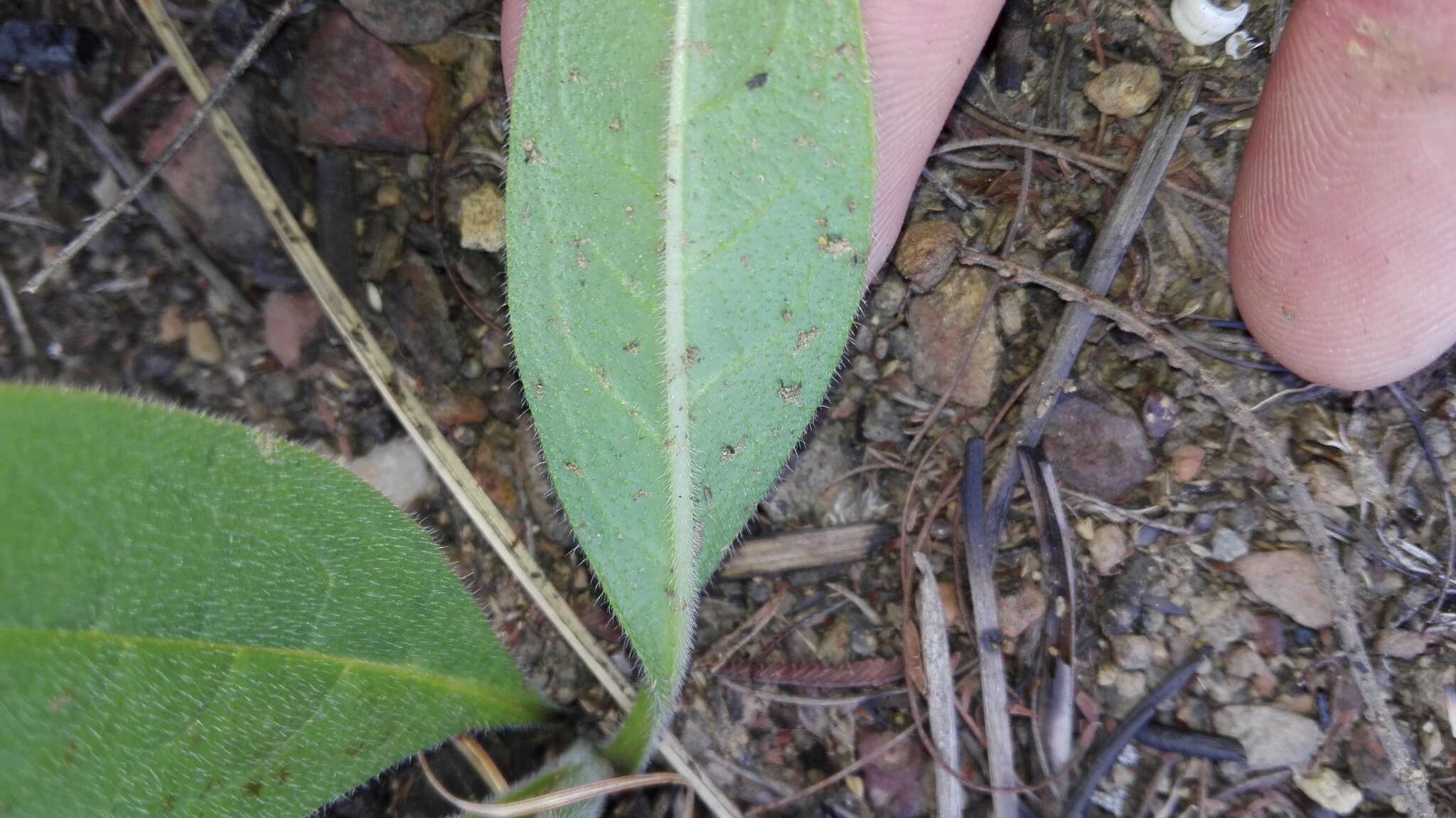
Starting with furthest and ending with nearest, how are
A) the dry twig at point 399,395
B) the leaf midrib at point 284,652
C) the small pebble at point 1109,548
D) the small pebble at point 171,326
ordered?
the small pebble at point 171,326 → the dry twig at point 399,395 → the small pebble at point 1109,548 → the leaf midrib at point 284,652

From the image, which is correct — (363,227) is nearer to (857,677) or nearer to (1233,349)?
(857,677)

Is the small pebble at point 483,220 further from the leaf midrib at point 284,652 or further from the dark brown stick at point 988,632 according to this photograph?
the dark brown stick at point 988,632

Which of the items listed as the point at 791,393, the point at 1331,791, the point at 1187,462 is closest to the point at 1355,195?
the point at 1187,462

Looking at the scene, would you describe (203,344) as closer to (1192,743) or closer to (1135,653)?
(1135,653)

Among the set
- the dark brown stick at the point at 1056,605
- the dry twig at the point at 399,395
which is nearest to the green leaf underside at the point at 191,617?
the dry twig at the point at 399,395

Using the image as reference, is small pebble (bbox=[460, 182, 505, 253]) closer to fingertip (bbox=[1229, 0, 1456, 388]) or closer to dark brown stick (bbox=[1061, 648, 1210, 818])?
fingertip (bbox=[1229, 0, 1456, 388])

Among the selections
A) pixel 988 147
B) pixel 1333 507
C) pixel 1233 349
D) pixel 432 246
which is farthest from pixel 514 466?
pixel 1333 507

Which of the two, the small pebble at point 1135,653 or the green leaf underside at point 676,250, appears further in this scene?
the small pebble at point 1135,653

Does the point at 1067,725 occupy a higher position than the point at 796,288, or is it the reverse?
the point at 796,288
